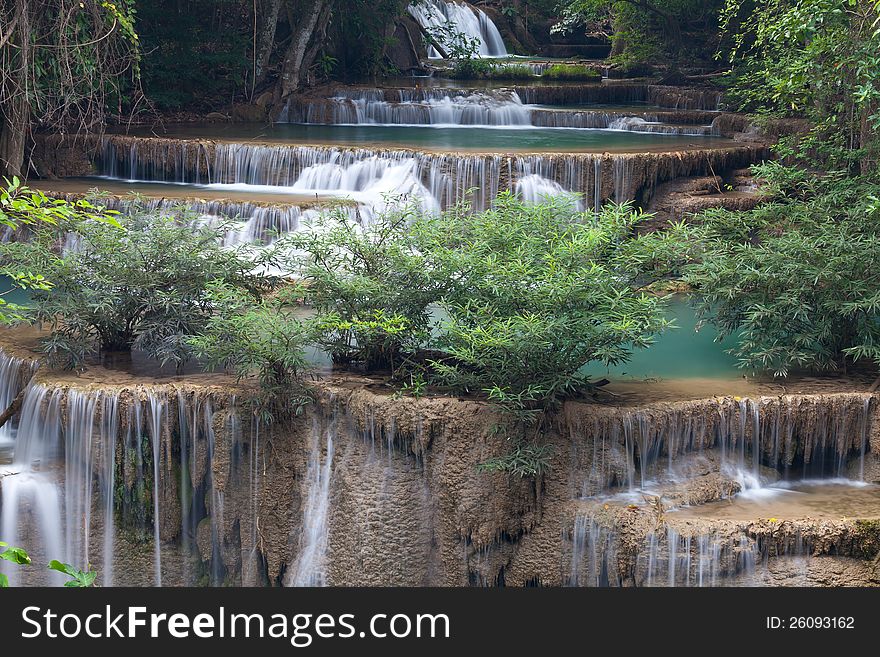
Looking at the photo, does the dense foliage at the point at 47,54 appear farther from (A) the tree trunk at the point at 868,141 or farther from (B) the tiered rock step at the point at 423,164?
(A) the tree trunk at the point at 868,141

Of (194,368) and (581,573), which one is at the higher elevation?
(194,368)

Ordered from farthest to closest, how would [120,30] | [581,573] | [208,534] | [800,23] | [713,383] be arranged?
[120,30], [800,23], [713,383], [208,534], [581,573]

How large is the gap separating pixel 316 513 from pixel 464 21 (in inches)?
957

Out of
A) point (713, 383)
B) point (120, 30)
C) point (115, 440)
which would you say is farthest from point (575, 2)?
point (115, 440)

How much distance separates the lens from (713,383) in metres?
10.1

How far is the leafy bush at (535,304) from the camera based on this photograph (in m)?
8.77

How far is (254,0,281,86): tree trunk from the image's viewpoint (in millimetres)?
22969

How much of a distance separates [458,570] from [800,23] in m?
6.23

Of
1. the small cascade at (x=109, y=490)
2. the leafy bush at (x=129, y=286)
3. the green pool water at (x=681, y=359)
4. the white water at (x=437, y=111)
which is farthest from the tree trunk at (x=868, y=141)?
the white water at (x=437, y=111)

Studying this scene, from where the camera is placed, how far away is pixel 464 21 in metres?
31.5

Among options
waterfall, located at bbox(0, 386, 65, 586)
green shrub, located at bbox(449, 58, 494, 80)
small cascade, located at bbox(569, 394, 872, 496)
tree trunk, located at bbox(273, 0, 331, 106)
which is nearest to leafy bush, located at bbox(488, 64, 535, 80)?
green shrub, located at bbox(449, 58, 494, 80)

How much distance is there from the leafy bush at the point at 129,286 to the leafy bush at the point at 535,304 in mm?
2018

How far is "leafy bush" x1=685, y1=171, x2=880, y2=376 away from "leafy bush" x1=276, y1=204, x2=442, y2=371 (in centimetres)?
263

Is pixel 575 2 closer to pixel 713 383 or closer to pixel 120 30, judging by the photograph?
pixel 120 30
